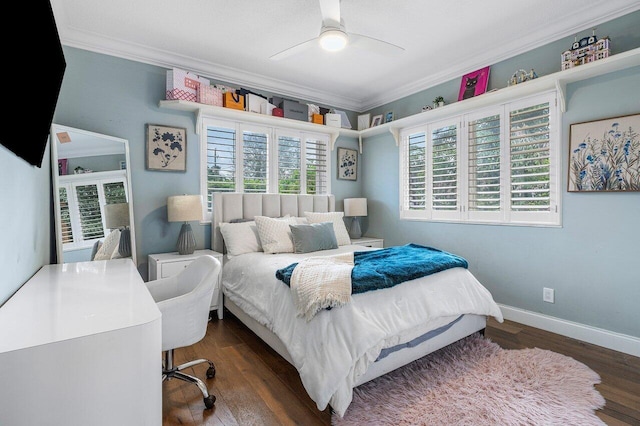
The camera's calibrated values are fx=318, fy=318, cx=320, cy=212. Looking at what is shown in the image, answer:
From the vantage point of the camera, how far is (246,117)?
3.65m

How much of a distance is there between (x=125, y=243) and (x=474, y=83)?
12.6 feet

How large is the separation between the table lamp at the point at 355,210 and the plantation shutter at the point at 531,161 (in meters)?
1.85

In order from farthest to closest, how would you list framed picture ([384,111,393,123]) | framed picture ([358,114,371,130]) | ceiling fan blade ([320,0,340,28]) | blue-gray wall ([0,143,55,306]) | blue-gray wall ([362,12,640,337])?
framed picture ([358,114,371,130]), framed picture ([384,111,393,123]), blue-gray wall ([362,12,640,337]), ceiling fan blade ([320,0,340,28]), blue-gray wall ([0,143,55,306])

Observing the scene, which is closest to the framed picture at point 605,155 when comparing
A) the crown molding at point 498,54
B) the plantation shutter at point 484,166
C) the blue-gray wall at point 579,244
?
the blue-gray wall at point 579,244

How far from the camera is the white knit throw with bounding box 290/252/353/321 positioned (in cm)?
175

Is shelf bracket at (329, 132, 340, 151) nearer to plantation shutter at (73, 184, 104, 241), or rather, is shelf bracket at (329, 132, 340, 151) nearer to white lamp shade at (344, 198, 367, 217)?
white lamp shade at (344, 198, 367, 217)

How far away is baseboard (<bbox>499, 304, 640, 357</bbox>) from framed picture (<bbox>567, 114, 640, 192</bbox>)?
1.15 meters

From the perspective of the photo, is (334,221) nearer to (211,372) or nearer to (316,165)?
(316,165)

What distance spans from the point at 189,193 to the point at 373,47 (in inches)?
92.3

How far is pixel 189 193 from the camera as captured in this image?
3467mm

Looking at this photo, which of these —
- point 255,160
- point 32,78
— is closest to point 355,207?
point 255,160

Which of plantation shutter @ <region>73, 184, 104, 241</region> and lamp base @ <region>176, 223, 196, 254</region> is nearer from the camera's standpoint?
plantation shutter @ <region>73, 184, 104, 241</region>

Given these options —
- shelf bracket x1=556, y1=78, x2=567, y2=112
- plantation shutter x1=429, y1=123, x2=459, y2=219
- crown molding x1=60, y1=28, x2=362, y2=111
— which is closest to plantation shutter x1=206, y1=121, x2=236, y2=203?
crown molding x1=60, y1=28, x2=362, y2=111

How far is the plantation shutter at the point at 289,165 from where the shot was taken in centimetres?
409
